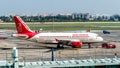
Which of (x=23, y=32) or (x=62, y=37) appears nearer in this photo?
(x=23, y=32)

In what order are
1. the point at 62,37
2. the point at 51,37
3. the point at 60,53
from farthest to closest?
the point at 62,37 → the point at 51,37 → the point at 60,53

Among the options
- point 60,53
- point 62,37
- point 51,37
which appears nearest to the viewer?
point 60,53

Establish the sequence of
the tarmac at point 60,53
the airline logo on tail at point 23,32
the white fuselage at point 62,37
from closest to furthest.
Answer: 1. the tarmac at point 60,53
2. the airline logo on tail at point 23,32
3. the white fuselage at point 62,37

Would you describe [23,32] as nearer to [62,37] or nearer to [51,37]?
[51,37]

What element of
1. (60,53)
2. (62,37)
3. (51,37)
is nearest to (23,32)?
(51,37)

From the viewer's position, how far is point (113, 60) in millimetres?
26797

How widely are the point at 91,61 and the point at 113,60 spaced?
174cm

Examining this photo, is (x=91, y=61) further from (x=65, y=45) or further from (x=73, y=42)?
(x=65, y=45)

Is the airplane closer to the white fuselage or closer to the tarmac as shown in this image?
the white fuselage

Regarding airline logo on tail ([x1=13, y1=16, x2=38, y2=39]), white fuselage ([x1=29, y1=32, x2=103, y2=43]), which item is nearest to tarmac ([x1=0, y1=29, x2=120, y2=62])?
white fuselage ([x1=29, y1=32, x2=103, y2=43])

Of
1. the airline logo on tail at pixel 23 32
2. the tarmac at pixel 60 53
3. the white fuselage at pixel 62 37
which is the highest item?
the airline logo on tail at pixel 23 32

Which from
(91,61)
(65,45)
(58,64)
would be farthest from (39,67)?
(65,45)

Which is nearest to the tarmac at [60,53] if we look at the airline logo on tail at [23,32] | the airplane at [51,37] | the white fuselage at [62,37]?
the airplane at [51,37]

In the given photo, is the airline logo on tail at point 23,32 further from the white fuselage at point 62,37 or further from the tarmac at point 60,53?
the tarmac at point 60,53
